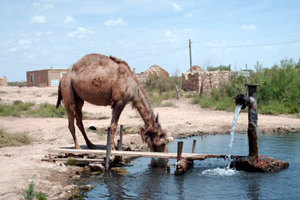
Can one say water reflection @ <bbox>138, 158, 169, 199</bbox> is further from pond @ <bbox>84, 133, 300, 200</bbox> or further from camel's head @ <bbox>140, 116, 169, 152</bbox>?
camel's head @ <bbox>140, 116, 169, 152</bbox>

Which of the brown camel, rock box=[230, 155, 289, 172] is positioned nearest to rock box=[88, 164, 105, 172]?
the brown camel

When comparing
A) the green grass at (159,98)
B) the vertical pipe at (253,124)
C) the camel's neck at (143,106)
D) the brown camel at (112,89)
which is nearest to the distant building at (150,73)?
the green grass at (159,98)

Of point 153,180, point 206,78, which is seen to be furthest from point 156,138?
point 206,78

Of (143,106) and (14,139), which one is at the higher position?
(143,106)

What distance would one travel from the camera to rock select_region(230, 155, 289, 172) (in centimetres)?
829

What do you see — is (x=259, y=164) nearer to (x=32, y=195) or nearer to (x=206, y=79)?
(x=32, y=195)

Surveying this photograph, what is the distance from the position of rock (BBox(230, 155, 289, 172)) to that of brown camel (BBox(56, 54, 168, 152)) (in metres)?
1.96

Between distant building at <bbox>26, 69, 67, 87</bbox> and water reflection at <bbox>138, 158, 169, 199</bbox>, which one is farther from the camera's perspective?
distant building at <bbox>26, 69, 67, 87</bbox>

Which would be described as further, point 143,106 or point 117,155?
point 143,106

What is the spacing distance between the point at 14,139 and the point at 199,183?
299 inches

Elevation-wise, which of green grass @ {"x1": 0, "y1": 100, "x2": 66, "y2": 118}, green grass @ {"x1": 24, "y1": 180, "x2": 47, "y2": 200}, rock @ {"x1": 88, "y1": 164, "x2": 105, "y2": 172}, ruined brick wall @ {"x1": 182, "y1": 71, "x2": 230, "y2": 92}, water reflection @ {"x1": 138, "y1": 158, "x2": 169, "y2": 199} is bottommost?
water reflection @ {"x1": 138, "y1": 158, "x2": 169, "y2": 199}

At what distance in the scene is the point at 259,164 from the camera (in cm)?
831

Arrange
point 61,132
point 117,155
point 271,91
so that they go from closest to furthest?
1. point 117,155
2. point 61,132
3. point 271,91

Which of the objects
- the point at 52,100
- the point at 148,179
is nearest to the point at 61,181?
the point at 148,179
